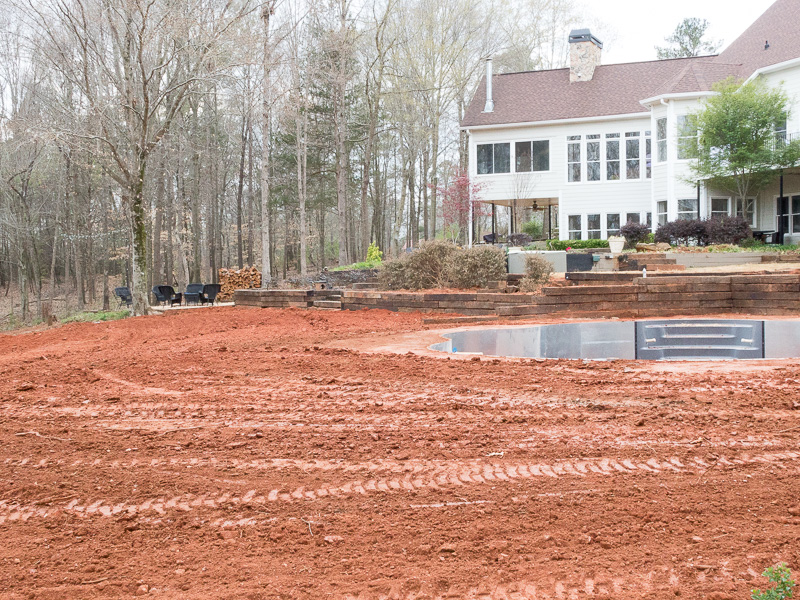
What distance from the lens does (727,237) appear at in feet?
66.0

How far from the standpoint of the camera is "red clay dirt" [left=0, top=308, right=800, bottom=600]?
287 centimetres

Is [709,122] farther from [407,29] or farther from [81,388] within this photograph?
[81,388]

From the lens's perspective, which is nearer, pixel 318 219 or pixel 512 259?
pixel 512 259

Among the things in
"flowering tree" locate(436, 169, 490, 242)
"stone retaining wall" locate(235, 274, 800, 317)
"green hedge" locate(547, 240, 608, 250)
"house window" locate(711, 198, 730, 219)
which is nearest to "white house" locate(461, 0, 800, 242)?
"house window" locate(711, 198, 730, 219)

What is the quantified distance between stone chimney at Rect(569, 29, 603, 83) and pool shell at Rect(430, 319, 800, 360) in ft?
68.3

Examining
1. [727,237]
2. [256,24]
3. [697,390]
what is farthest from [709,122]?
[697,390]

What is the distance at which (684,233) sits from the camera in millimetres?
20594

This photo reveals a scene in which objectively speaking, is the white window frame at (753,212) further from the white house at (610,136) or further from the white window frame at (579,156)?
the white window frame at (579,156)

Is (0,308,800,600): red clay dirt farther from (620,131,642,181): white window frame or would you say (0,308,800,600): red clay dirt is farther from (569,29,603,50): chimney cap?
(569,29,603,50): chimney cap

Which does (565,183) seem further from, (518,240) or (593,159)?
(518,240)

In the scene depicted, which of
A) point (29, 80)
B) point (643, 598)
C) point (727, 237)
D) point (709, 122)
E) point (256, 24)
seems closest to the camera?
point (643, 598)

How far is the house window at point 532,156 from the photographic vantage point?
89.5ft

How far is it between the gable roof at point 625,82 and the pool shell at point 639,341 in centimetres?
1739

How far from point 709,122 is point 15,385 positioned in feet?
67.8
